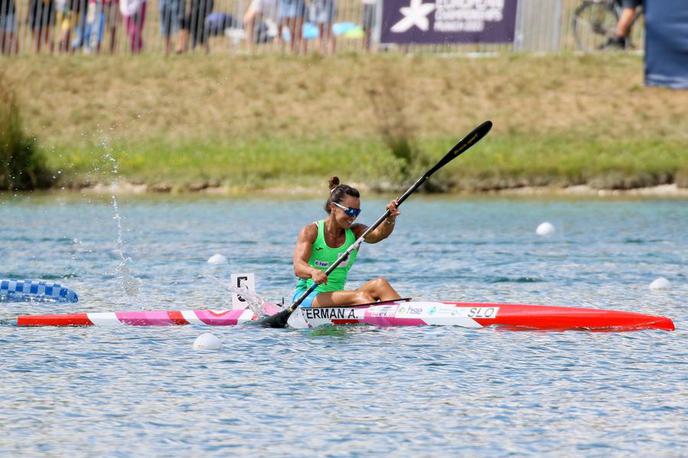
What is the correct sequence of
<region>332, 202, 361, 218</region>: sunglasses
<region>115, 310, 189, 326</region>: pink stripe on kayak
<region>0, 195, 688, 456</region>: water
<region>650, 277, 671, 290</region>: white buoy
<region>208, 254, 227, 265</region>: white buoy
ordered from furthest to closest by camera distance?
<region>208, 254, 227, 265</region>: white buoy < <region>650, 277, 671, 290</region>: white buoy < <region>115, 310, 189, 326</region>: pink stripe on kayak < <region>332, 202, 361, 218</region>: sunglasses < <region>0, 195, 688, 456</region>: water

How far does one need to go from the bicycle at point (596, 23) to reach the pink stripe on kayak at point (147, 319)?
19321 mm

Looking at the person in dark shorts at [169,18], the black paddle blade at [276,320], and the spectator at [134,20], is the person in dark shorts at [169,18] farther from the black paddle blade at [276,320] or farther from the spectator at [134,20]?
the black paddle blade at [276,320]

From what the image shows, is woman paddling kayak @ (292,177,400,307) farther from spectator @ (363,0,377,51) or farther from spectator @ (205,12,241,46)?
spectator @ (205,12,241,46)

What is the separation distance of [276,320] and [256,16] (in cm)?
2126

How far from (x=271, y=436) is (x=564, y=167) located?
21.0 meters

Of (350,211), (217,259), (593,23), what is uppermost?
(593,23)

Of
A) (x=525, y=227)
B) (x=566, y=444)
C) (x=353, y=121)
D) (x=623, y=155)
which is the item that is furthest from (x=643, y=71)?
(x=566, y=444)

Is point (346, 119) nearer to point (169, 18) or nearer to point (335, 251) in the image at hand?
point (169, 18)

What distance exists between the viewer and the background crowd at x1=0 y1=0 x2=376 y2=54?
33875 millimetres

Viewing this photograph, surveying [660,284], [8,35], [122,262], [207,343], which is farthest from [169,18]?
[207,343]

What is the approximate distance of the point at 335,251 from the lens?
14625mm

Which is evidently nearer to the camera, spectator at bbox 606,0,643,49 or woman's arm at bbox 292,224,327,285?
woman's arm at bbox 292,224,327,285

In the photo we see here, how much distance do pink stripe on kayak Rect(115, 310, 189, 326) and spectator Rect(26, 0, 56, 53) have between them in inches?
824

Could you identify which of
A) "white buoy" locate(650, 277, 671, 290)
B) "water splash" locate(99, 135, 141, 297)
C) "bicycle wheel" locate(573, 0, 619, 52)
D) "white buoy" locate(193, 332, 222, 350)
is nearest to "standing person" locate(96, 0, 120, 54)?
"water splash" locate(99, 135, 141, 297)
